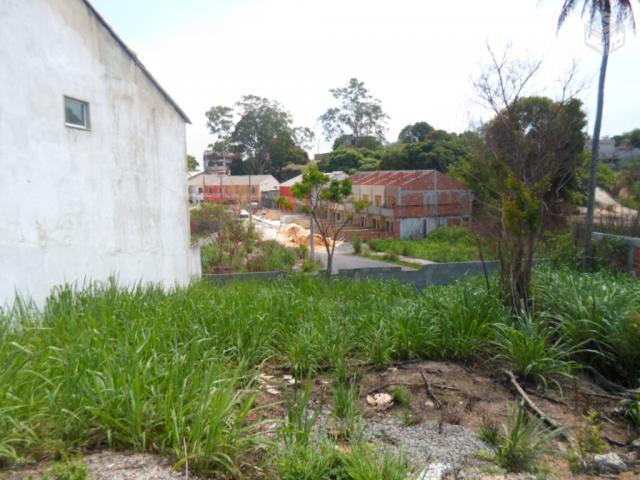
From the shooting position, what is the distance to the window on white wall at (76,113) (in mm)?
8406

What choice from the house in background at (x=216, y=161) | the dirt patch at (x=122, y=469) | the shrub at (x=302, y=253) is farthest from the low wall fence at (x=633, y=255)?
the house in background at (x=216, y=161)

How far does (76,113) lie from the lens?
8719mm

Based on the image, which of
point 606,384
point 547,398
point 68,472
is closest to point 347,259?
point 606,384

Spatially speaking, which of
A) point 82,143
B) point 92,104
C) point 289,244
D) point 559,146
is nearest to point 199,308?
point 82,143

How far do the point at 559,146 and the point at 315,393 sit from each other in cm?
2008

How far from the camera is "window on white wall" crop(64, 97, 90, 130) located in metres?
8.41

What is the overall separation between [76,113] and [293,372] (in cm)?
624

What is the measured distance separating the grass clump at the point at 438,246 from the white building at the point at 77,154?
19.6 metres

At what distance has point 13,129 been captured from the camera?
7.04 m

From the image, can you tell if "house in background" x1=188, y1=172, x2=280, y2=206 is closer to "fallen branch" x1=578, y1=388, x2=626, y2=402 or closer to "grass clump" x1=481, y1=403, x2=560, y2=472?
"fallen branch" x1=578, y1=388, x2=626, y2=402

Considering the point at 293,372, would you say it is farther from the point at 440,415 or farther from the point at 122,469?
the point at 122,469

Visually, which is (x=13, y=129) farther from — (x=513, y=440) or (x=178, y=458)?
(x=513, y=440)

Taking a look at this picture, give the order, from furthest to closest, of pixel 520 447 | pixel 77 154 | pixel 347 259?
pixel 347 259
pixel 77 154
pixel 520 447

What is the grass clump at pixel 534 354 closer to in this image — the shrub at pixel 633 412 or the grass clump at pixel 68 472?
the shrub at pixel 633 412
